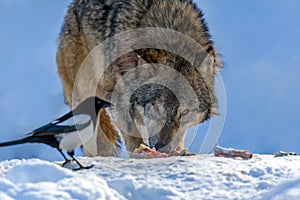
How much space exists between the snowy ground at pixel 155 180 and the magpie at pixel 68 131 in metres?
0.23

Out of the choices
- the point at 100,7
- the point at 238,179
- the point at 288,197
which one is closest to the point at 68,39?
the point at 100,7

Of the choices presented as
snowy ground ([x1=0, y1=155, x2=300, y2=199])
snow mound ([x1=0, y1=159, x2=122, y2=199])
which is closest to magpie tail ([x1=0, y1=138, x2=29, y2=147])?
snowy ground ([x1=0, y1=155, x2=300, y2=199])

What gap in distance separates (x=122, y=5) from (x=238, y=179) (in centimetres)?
610

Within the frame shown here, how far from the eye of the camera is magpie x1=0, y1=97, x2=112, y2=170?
568 cm

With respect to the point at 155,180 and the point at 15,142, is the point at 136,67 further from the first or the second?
the point at 155,180

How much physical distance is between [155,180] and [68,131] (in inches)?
42.8

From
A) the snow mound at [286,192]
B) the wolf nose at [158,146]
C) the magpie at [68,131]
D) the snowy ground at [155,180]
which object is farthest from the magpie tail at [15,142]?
the wolf nose at [158,146]

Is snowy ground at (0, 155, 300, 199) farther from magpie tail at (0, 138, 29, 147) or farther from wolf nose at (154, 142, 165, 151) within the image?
wolf nose at (154, 142, 165, 151)

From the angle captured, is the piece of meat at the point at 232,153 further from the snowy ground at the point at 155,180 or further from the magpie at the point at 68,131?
the magpie at the point at 68,131

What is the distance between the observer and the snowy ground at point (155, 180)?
4.68 metres

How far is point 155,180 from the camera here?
5.21m

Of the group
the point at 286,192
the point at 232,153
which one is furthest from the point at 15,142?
the point at 286,192

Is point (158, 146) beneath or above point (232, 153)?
above

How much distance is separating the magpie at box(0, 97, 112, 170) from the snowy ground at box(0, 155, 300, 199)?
226 mm
